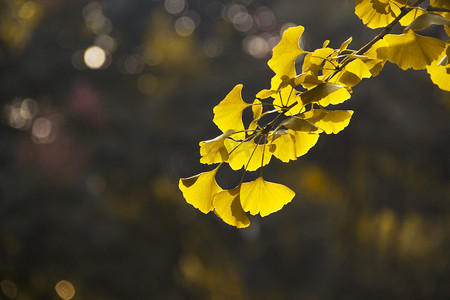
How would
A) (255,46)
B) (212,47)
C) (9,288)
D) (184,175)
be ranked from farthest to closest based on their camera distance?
1. (212,47)
2. (255,46)
3. (184,175)
4. (9,288)

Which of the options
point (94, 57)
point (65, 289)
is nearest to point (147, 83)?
point (94, 57)

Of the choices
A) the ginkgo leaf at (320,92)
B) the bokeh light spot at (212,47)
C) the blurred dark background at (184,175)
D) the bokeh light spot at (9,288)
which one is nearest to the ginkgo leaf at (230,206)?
the ginkgo leaf at (320,92)

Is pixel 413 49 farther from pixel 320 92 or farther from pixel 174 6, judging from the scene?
pixel 174 6

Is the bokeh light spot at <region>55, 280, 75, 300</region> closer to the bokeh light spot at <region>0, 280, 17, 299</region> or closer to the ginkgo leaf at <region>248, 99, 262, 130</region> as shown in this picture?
the bokeh light spot at <region>0, 280, 17, 299</region>

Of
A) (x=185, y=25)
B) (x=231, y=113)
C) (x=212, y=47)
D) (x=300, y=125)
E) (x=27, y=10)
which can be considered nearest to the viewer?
(x=300, y=125)

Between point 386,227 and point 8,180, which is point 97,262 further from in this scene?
point 386,227

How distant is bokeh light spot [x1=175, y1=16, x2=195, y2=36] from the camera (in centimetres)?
683

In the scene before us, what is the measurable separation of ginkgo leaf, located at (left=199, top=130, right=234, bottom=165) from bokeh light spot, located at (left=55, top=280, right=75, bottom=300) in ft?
13.0

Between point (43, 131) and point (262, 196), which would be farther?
point (43, 131)

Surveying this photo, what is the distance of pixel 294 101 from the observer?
0.44m

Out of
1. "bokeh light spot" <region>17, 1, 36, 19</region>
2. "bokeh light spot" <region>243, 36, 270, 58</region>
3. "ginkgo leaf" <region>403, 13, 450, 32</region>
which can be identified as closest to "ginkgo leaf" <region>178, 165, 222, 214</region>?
"ginkgo leaf" <region>403, 13, 450, 32</region>

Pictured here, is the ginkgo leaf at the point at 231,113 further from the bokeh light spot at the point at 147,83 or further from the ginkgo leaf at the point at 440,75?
the bokeh light spot at the point at 147,83

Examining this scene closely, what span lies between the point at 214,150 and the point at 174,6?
6.99 m

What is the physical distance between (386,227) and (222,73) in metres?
2.84
